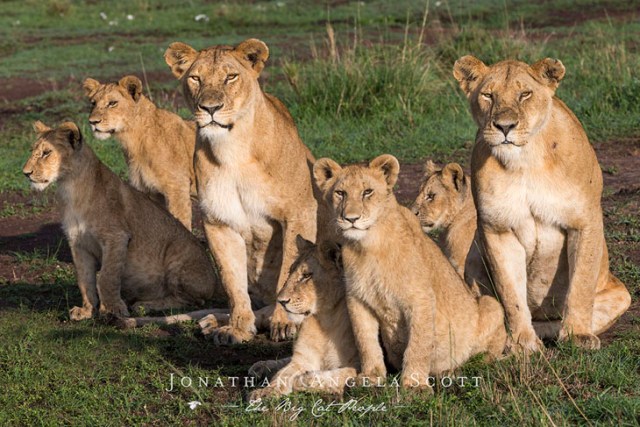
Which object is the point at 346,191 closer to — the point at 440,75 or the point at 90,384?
the point at 90,384

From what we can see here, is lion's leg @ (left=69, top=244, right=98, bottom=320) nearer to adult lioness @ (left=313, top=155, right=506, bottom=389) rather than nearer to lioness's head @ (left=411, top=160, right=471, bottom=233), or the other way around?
lioness's head @ (left=411, top=160, right=471, bottom=233)

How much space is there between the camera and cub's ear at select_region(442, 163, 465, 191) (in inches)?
258

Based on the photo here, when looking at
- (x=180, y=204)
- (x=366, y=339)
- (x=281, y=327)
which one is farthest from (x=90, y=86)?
(x=366, y=339)

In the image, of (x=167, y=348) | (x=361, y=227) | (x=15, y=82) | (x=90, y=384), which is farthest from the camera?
(x=15, y=82)

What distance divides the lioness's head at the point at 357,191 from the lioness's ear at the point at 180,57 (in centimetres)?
164

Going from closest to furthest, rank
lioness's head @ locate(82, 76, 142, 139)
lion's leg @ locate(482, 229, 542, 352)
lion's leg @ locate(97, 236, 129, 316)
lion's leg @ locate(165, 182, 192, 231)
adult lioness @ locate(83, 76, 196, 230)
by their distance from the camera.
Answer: lion's leg @ locate(482, 229, 542, 352), lion's leg @ locate(97, 236, 129, 316), lioness's head @ locate(82, 76, 142, 139), adult lioness @ locate(83, 76, 196, 230), lion's leg @ locate(165, 182, 192, 231)

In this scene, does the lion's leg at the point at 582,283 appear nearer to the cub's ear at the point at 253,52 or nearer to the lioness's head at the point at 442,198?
the lioness's head at the point at 442,198

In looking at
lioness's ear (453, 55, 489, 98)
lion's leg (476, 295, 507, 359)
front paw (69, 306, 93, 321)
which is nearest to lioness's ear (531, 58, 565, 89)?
lioness's ear (453, 55, 489, 98)

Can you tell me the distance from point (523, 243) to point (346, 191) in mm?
1196

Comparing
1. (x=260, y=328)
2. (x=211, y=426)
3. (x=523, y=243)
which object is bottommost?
(x=260, y=328)

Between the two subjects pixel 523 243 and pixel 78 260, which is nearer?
pixel 523 243

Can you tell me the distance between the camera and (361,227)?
4.62 metres

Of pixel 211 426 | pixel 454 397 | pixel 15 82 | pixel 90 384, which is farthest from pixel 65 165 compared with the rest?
pixel 15 82

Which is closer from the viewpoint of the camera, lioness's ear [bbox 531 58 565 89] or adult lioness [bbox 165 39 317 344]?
lioness's ear [bbox 531 58 565 89]
